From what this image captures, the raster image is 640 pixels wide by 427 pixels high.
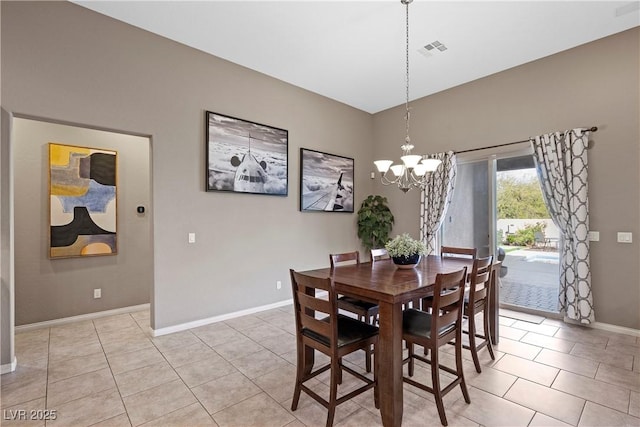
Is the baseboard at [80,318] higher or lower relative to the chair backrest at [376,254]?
lower

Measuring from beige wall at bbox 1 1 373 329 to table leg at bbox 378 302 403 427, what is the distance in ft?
8.90

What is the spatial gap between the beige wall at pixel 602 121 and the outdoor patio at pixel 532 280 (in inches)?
18.4

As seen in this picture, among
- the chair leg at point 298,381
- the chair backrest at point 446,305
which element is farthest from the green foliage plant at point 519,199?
the chair leg at point 298,381

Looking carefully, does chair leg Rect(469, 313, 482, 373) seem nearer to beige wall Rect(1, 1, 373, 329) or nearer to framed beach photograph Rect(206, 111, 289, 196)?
beige wall Rect(1, 1, 373, 329)

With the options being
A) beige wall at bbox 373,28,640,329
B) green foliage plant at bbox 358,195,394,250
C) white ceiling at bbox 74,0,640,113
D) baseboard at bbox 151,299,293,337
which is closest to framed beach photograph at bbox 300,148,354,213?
green foliage plant at bbox 358,195,394,250

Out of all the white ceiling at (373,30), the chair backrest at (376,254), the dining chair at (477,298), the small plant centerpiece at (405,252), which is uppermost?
the white ceiling at (373,30)

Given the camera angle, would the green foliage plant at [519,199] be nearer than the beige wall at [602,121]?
No

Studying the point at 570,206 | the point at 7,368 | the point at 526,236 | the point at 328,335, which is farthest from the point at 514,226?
the point at 7,368

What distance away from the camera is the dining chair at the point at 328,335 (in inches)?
73.7

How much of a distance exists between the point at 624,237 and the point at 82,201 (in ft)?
22.1

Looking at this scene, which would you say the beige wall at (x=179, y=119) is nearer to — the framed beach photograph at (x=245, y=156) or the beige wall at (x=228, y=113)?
the beige wall at (x=228, y=113)

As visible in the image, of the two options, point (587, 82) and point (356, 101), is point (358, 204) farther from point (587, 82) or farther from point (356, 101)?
point (587, 82)

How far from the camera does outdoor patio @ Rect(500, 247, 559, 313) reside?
4.04 metres

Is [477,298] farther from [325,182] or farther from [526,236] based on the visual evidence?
[325,182]
